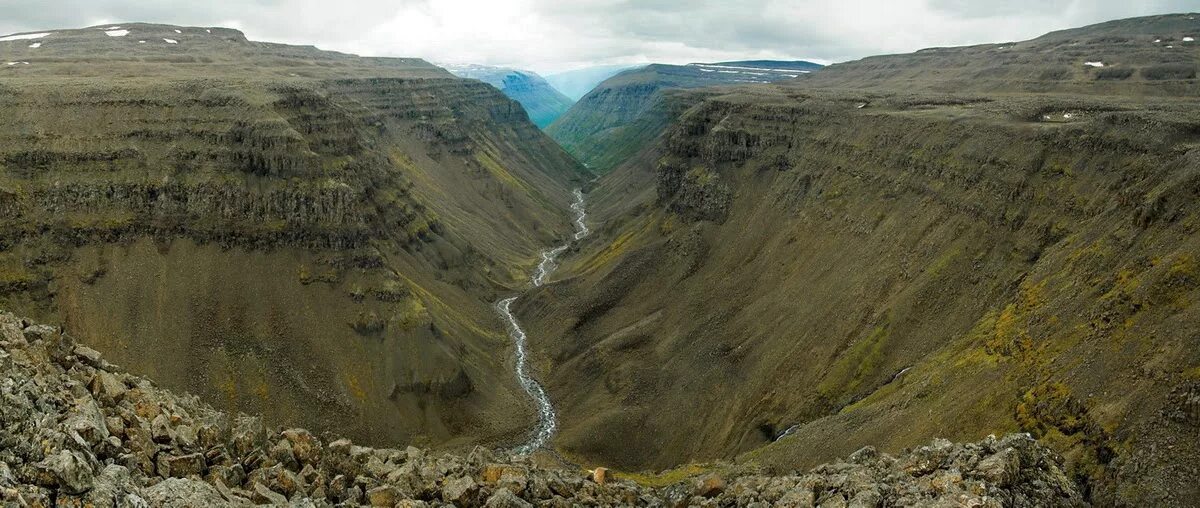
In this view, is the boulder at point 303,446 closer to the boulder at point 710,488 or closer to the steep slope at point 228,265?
the boulder at point 710,488

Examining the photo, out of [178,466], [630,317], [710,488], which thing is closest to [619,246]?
[630,317]

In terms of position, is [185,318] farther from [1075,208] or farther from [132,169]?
[1075,208]

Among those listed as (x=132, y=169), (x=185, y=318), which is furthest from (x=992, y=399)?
(x=132, y=169)

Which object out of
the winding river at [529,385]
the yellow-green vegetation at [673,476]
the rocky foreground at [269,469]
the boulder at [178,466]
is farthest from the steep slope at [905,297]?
the boulder at [178,466]

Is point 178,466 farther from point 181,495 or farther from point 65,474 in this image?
point 65,474

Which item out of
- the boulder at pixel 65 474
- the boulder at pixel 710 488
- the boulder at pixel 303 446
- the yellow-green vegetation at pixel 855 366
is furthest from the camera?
the yellow-green vegetation at pixel 855 366
